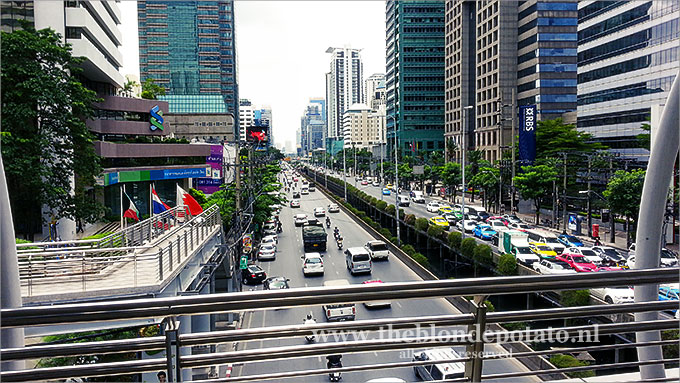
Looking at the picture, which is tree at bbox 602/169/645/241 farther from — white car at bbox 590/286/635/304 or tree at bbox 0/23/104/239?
tree at bbox 0/23/104/239

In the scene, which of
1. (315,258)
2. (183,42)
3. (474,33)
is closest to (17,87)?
(315,258)

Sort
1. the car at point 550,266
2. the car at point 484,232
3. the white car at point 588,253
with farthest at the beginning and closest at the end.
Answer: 1. the car at point 484,232
2. the white car at point 588,253
3. the car at point 550,266

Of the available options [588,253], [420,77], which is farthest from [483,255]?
[420,77]

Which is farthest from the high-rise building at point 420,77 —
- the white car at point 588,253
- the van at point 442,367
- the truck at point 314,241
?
the van at point 442,367

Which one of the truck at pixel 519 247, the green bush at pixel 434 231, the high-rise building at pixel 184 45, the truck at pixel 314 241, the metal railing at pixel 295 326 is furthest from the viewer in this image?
the high-rise building at pixel 184 45

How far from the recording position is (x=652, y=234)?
232 centimetres

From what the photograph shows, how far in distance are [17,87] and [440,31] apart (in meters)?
69.7

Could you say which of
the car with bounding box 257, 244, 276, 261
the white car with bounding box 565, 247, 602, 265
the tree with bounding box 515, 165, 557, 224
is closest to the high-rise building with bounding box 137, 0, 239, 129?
the car with bounding box 257, 244, 276, 261

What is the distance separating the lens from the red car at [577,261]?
A: 17172mm

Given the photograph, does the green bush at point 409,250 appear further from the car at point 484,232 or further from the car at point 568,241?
the car at point 568,241

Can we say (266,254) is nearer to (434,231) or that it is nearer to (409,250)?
(409,250)

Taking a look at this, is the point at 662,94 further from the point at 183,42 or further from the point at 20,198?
the point at 183,42

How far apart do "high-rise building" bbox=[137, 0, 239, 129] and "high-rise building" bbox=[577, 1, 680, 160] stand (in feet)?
153

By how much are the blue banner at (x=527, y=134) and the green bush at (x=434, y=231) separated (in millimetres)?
8210
